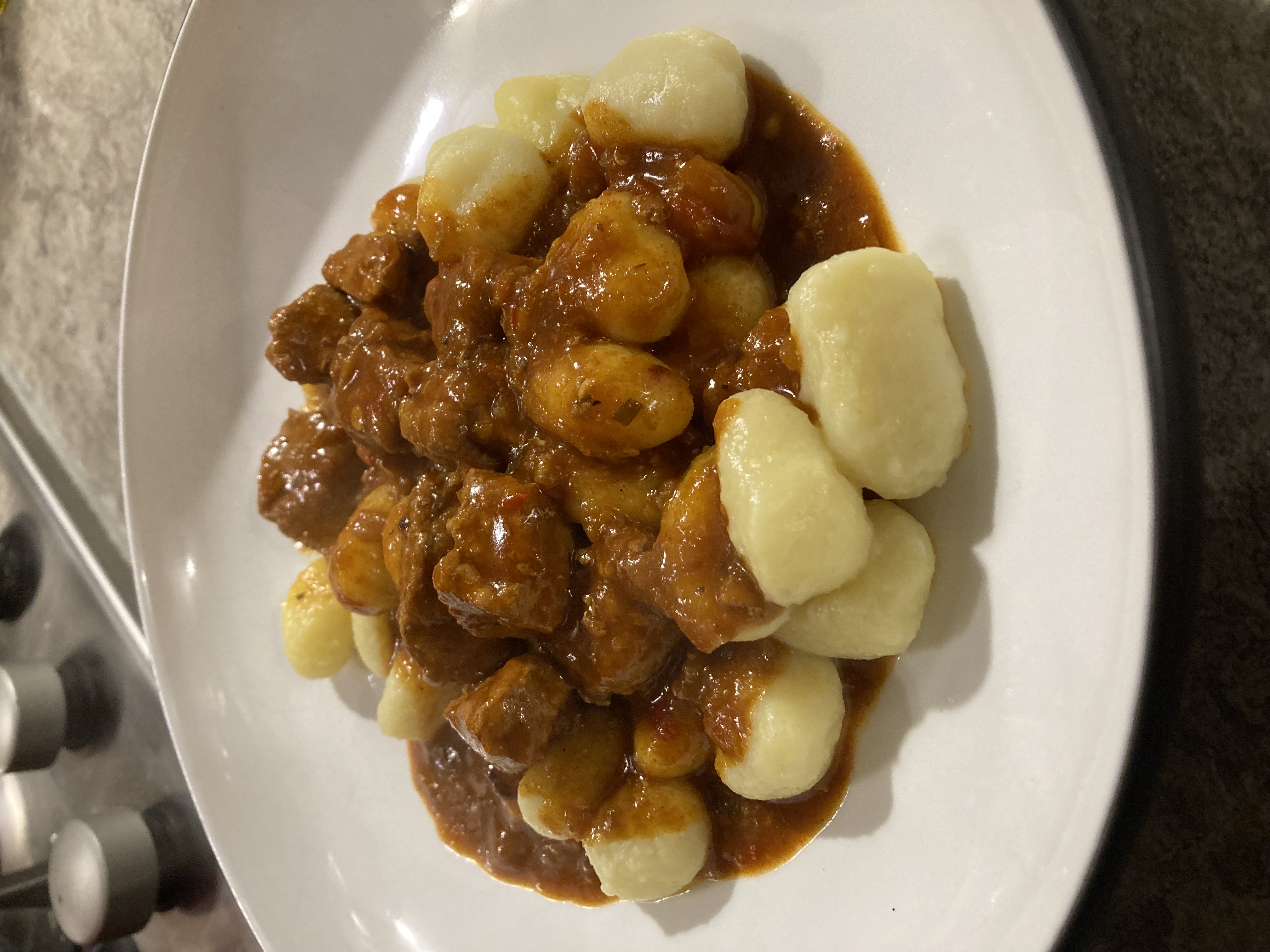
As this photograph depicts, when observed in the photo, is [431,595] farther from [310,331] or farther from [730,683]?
[310,331]

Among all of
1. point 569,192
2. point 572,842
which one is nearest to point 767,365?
point 569,192

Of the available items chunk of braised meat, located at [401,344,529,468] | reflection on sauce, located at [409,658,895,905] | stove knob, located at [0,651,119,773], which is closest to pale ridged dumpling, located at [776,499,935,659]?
reflection on sauce, located at [409,658,895,905]

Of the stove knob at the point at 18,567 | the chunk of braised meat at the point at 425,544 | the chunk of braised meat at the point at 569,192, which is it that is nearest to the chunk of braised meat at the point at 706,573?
the chunk of braised meat at the point at 425,544

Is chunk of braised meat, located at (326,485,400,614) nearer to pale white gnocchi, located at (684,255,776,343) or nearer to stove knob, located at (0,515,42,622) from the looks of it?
pale white gnocchi, located at (684,255,776,343)

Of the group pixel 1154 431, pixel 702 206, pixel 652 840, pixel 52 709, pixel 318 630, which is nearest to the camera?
pixel 1154 431

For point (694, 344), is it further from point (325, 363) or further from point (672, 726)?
point (325, 363)

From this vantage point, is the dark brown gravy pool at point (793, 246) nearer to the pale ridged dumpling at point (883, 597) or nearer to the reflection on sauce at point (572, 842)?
the reflection on sauce at point (572, 842)
